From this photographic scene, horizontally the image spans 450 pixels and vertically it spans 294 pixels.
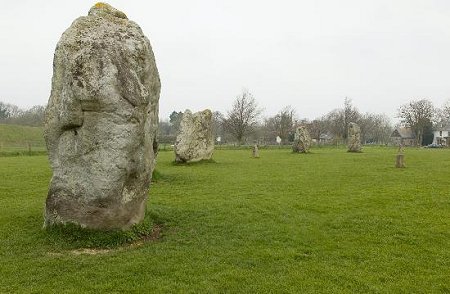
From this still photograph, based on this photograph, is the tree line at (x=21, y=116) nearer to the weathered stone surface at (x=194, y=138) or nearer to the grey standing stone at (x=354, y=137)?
the grey standing stone at (x=354, y=137)

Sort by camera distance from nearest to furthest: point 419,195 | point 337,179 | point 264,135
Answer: point 419,195 < point 337,179 < point 264,135

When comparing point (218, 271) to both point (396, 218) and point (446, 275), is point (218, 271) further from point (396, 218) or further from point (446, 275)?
point (396, 218)

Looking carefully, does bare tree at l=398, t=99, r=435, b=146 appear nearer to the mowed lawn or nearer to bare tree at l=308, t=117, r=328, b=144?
bare tree at l=308, t=117, r=328, b=144

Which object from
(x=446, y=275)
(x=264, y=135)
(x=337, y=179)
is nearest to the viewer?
(x=446, y=275)

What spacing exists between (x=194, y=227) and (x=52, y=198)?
3216 mm

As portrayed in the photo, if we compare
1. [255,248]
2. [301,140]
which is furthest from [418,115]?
[255,248]

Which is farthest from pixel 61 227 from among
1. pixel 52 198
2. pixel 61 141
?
pixel 61 141

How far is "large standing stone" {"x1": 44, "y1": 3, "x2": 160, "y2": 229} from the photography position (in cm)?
854

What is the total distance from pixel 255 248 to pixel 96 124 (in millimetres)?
→ 4045

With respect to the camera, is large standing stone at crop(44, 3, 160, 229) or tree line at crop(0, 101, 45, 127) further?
tree line at crop(0, 101, 45, 127)

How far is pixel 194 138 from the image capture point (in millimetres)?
27297

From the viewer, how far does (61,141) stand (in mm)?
8961

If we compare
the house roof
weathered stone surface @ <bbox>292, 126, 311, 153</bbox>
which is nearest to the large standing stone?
weathered stone surface @ <bbox>292, 126, 311, 153</bbox>

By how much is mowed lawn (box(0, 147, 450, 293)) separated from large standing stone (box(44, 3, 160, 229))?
800 mm
